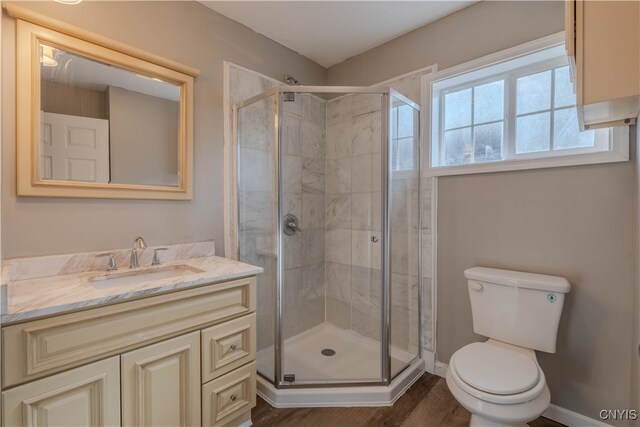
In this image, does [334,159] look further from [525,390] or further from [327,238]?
[525,390]

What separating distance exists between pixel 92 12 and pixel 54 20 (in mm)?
201

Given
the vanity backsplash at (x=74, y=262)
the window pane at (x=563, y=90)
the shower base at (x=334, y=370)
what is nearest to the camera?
the vanity backsplash at (x=74, y=262)

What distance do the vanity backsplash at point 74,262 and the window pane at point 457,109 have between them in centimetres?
196

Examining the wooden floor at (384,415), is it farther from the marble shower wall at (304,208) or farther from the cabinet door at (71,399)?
the cabinet door at (71,399)

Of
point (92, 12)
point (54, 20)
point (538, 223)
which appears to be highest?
point (92, 12)

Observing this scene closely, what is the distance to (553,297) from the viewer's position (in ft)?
4.92

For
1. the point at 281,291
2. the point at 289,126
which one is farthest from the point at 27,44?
the point at 281,291

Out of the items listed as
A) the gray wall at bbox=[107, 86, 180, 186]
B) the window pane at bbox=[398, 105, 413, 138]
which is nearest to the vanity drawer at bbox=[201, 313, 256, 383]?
the gray wall at bbox=[107, 86, 180, 186]

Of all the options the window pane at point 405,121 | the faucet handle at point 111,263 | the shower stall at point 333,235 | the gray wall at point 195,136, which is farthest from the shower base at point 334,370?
the window pane at point 405,121

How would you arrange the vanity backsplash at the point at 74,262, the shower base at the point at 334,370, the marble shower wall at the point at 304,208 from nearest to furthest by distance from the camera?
the vanity backsplash at the point at 74,262
the shower base at the point at 334,370
the marble shower wall at the point at 304,208

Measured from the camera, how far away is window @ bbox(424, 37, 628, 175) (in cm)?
160

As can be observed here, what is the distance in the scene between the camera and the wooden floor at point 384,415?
5.30 ft

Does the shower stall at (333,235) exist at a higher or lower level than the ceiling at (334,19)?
lower

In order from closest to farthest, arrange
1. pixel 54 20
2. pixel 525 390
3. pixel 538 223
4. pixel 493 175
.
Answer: pixel 525 390
pixel 54 20
pixel 538 223
pixel 493 175
